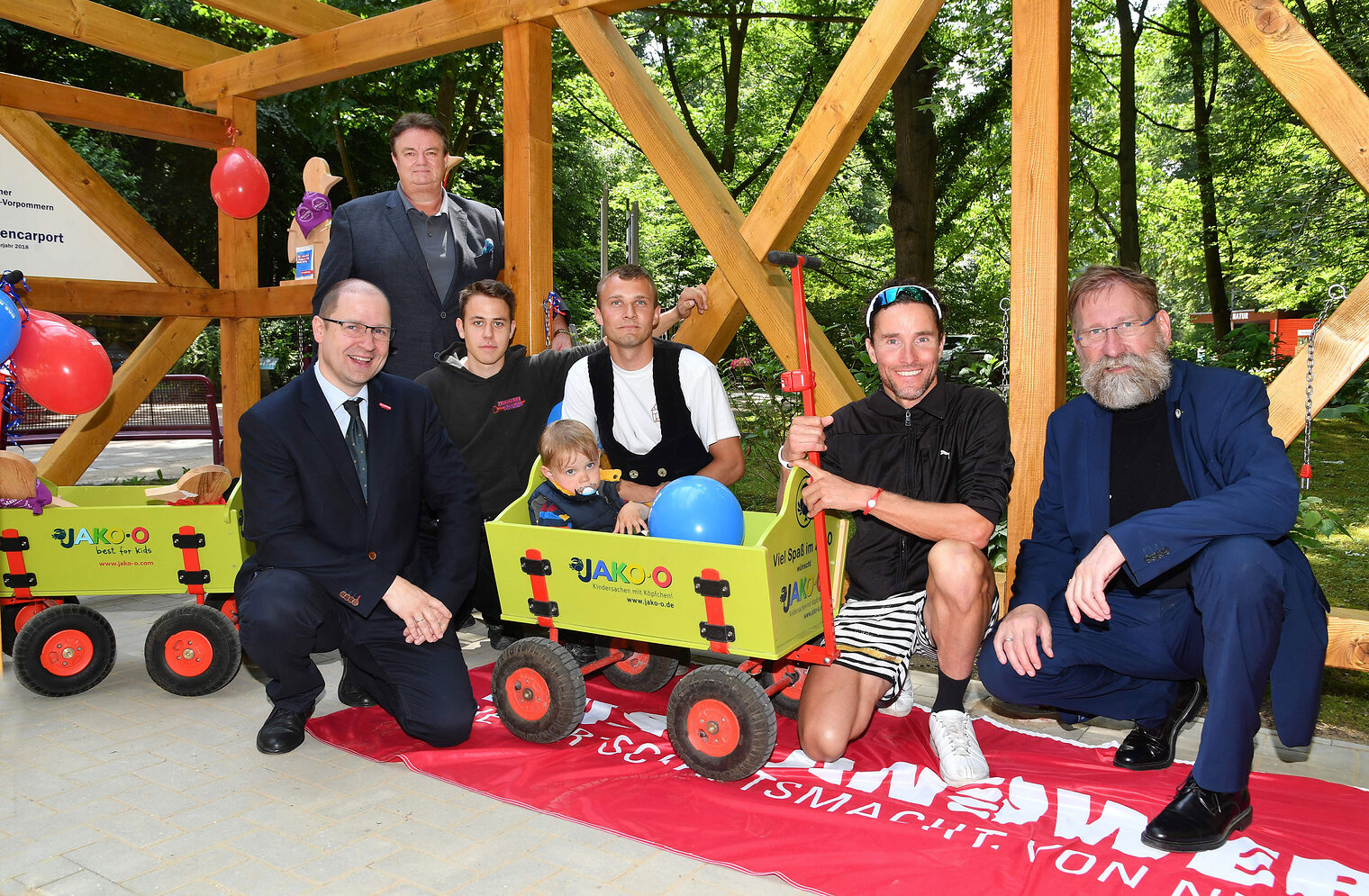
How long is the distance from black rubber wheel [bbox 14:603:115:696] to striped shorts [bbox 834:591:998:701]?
3036 millimetres

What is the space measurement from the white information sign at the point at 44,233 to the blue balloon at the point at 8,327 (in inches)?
104

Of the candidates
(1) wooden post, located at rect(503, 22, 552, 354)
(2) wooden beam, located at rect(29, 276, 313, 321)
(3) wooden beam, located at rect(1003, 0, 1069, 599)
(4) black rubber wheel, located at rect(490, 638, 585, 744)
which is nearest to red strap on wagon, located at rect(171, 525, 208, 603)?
(4) black rubber wheel, located at rect(490, 638, 585, 744)

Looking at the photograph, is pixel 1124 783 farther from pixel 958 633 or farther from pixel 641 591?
pixel 641 591

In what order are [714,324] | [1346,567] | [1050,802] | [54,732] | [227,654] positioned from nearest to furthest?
[1050,802] < [54,732] < [227,654] < [714,324] < [1346,567]

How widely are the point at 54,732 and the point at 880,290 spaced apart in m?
3.45

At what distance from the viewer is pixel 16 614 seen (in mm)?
4234

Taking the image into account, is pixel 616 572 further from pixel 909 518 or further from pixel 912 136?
pixel 912 136

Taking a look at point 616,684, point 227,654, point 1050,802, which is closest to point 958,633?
point 1050,802

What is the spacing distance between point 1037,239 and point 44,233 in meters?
6.15

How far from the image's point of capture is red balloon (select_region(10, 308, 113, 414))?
418 cm

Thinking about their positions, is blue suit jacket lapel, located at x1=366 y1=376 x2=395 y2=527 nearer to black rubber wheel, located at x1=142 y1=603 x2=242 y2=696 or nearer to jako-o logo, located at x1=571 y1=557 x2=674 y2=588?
jako-o logo, located at x1=571 y1=557 x2=674 y2=588

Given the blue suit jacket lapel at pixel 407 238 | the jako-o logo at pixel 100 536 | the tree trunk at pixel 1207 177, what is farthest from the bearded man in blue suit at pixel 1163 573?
the tree trunk at pixel 1207 177

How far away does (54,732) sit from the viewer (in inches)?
143

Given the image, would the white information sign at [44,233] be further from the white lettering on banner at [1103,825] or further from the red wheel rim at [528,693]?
the white lettering on banner at [1103,825]
